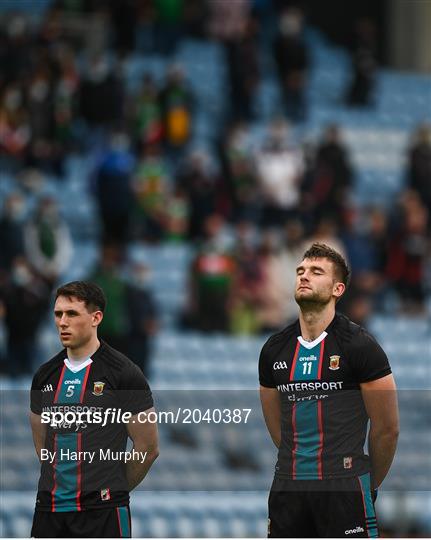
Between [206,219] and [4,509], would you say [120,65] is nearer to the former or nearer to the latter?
[206,219]

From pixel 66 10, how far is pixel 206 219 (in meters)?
6.13

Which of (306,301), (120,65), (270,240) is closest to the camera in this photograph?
(306,301)

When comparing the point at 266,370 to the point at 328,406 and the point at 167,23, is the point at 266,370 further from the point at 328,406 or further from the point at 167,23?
the point at 167,23

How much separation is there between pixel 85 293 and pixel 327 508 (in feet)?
4.62

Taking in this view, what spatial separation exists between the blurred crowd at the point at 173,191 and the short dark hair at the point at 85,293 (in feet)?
22.2

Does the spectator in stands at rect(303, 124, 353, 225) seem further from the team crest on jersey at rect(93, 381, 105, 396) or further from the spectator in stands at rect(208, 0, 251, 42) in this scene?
the team crest on jersey at rect(93, 381, 105, 396)

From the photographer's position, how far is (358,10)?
2723 centimetres

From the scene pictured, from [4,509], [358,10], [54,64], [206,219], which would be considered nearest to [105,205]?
[206,219]

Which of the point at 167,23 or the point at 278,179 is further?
the point at 167,23

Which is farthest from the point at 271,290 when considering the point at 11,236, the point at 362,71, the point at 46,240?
the point at 362,71

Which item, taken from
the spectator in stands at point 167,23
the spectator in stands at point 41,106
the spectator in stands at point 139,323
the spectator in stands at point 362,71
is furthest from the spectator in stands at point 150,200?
the spectator in stands at point 362,71

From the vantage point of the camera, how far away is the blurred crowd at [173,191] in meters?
15.9

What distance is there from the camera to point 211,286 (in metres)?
16.6

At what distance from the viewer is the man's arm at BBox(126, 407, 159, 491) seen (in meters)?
7.21
